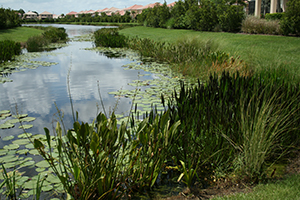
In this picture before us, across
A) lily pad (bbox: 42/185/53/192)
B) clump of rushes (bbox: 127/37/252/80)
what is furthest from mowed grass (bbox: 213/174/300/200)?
clump of rushes (bbox: 127/37/252/80)

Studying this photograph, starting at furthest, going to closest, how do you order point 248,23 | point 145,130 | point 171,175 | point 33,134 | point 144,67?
point 248,23, point 144,67, point 33,134, point 171,175, point 145,130

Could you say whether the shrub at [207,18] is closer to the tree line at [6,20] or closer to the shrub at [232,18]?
the shrub at [232,18]

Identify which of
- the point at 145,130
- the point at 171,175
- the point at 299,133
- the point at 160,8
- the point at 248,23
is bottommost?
the point at 171,175

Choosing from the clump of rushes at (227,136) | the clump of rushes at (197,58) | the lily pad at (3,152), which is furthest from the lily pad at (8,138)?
the clump of rushes at (197,58)

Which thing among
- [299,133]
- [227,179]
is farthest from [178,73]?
[227,179]

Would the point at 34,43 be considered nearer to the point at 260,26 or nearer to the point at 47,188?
the point at 260,26

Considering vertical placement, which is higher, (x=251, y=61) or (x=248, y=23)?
(x=248, y=23)

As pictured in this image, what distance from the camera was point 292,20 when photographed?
15344 millimetres

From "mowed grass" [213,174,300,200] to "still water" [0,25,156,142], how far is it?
206cm

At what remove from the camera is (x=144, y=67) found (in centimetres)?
973

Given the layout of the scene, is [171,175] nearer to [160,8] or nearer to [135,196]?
[135,196]

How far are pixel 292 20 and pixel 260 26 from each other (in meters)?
2.82

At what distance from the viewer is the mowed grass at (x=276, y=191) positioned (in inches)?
94.7

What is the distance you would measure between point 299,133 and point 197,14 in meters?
22.2
